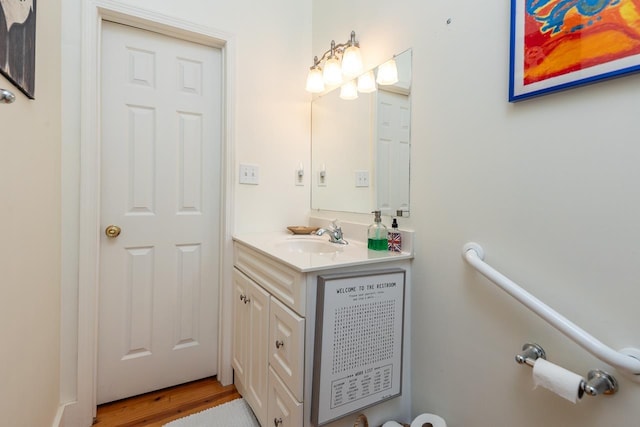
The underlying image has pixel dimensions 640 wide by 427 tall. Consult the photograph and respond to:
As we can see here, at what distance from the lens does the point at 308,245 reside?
62.8 inches

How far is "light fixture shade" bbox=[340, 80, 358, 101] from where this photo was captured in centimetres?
165

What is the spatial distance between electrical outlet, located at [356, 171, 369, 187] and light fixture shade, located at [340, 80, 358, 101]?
1.38ft

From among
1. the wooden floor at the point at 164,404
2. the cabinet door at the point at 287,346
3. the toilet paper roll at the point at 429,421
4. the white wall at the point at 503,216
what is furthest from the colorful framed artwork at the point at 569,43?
the wooden floor at the point at 164,404

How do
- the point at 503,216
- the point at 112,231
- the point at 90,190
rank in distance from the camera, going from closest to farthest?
the point at 503,216 < the point at 90,190 < the point at 112,231

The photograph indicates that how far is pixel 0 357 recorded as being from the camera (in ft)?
2.45

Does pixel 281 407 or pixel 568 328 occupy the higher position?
pixel 568 328

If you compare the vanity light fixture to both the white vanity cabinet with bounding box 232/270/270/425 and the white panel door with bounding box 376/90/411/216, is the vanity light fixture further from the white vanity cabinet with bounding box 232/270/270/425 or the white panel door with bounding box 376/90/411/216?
the white vanity cabinet with bounding box 232/270/270/425

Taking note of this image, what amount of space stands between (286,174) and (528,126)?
1.30 metres

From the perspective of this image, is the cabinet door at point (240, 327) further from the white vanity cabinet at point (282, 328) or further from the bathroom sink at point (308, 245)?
the bathroom sink at point (308, 245)

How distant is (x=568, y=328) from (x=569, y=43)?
29.0 inches

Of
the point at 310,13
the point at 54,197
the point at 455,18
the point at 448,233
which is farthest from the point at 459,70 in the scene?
the point at 54,197

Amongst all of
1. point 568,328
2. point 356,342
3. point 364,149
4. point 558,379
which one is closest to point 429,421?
point 356,342

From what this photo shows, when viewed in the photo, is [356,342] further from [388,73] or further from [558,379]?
[388,73]

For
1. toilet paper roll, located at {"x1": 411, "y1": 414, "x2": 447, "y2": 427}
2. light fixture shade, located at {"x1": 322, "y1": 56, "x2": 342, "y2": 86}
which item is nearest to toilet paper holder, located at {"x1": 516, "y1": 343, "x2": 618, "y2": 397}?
toilet paper roll, located at {"x1": 411, "y1": 414, "x2": 447, "y2": 427}
